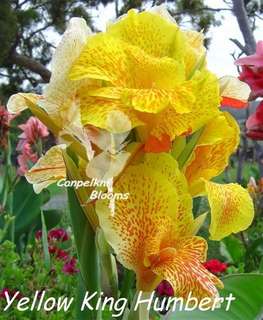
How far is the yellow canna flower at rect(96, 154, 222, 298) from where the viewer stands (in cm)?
39

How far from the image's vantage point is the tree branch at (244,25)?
2.79ft

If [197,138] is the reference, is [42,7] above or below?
below

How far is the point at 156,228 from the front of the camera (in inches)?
15.6

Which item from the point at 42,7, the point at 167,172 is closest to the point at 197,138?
the point at 167,172

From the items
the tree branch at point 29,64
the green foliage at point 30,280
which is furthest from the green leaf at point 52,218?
the tree branch at point 29,64

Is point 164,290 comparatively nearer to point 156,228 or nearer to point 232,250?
point 156,228

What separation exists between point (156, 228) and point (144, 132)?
6 cm

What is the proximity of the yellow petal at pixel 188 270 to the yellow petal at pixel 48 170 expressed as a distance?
97 mm

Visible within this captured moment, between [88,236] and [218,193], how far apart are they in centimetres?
9

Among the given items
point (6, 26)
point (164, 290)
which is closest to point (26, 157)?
point (164, 290)

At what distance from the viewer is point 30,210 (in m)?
2.10

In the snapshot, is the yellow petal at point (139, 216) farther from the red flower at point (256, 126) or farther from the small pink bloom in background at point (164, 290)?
the small pink bloom in background at point (164, 290)

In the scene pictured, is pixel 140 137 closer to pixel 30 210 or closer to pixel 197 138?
pixel 197 138

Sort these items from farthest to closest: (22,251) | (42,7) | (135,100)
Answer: (42,7) < (22,251) < (135,100)
